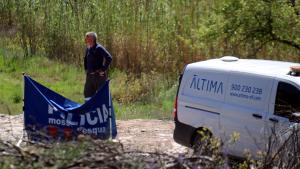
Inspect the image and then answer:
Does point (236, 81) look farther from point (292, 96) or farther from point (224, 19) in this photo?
point (224, 19)

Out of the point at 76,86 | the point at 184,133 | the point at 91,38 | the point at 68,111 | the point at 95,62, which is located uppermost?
the point at 91,38

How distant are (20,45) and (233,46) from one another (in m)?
7.15

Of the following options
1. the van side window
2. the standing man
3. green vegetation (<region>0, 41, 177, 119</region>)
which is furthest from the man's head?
the van side window

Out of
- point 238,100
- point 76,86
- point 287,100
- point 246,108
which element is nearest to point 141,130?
point 238,100

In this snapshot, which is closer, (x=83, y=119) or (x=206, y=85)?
(x=206, y=85)

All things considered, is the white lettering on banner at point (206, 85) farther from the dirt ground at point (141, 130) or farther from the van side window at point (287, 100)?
the dirt ground at point (141, 130)

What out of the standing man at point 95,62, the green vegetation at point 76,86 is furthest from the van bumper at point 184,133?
the green vegetation at point 76,86

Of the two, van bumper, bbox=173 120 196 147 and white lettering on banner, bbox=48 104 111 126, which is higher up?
white lettering on banner, bbox=48 104 111 126

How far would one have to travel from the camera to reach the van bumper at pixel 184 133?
9883mm

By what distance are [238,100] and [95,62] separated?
427cm

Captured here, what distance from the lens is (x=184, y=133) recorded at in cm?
1001

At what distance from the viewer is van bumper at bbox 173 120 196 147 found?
9883 millimetres

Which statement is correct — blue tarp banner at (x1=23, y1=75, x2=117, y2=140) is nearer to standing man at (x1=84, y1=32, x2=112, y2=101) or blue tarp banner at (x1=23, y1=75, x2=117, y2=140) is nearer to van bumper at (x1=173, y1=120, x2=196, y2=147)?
van bumper at (x1=173, y1=120, x2=196, y2=147)

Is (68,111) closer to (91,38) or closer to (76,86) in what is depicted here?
(91,38)
